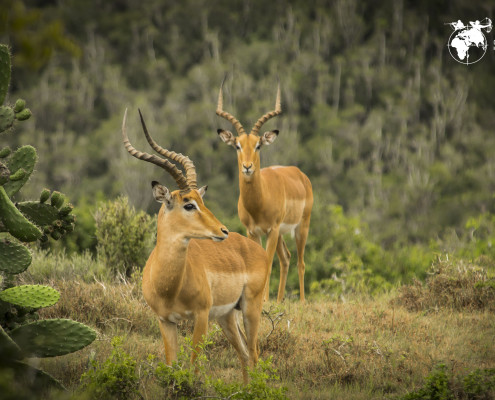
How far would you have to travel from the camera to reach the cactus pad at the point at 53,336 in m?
5.61

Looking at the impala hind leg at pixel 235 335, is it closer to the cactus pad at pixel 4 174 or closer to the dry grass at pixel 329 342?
the dry grass at pixel 329 342

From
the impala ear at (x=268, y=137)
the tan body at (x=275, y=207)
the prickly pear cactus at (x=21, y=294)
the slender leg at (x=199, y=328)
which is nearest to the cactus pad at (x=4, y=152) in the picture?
the prickly pear cactus at (x=21, y=294)

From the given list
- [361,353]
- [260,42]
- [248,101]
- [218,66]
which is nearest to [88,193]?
[248,101]

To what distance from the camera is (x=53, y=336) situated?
5680 millimetres

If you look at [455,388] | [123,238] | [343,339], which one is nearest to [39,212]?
[343,339]

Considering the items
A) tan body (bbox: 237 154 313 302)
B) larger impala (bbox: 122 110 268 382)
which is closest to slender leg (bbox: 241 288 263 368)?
larger impala (bbox: 122 110 268 382)

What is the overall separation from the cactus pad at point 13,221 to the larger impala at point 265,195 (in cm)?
467

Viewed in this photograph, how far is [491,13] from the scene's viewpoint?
85188mm

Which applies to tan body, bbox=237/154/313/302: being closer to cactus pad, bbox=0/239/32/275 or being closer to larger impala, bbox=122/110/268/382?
larger impala, bbox=122/110/268/382

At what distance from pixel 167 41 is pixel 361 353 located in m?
92.5

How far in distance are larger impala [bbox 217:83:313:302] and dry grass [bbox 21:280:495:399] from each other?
1283 millimetres

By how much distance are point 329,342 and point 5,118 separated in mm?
4031

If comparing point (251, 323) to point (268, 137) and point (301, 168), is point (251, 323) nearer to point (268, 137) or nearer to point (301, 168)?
point (268, 137)

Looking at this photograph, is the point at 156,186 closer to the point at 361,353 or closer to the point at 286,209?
the point at 361,353
